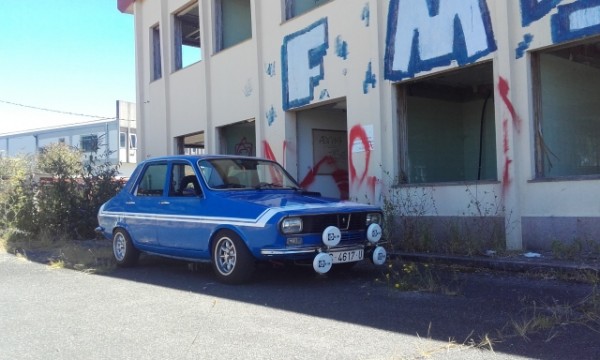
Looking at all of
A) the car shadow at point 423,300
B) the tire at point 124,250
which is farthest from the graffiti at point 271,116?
the car shadow at point 423,300

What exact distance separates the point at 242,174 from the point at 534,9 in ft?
15.6

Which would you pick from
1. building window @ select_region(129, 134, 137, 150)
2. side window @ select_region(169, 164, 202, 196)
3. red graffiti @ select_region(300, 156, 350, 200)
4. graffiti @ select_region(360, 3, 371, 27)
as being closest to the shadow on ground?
side window @ select_region(169, 164, 202, 196)

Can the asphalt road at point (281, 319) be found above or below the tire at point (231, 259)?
below

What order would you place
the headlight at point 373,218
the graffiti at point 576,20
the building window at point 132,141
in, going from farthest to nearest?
the building window at point 132,141 → the graffiti at point 576,20 → the headlight at point 373,218

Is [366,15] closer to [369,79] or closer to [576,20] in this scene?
[369,79]

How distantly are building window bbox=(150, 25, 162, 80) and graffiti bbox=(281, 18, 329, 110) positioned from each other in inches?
272

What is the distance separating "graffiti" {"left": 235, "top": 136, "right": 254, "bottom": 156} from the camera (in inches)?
604

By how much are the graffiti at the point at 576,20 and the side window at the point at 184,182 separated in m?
5.31

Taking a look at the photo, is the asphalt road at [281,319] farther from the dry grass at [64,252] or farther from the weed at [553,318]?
the dry grass at [64,252]

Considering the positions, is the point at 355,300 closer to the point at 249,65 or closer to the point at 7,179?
the point at 249,65

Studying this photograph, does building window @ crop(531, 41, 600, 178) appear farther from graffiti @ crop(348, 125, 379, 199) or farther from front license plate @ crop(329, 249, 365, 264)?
front license plate @ crop(329, 249, 365, 264)

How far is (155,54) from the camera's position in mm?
18375

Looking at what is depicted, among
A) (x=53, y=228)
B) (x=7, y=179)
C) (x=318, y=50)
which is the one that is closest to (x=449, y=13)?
(x=318, y=50)

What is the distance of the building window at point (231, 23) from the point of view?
50.0 ft
